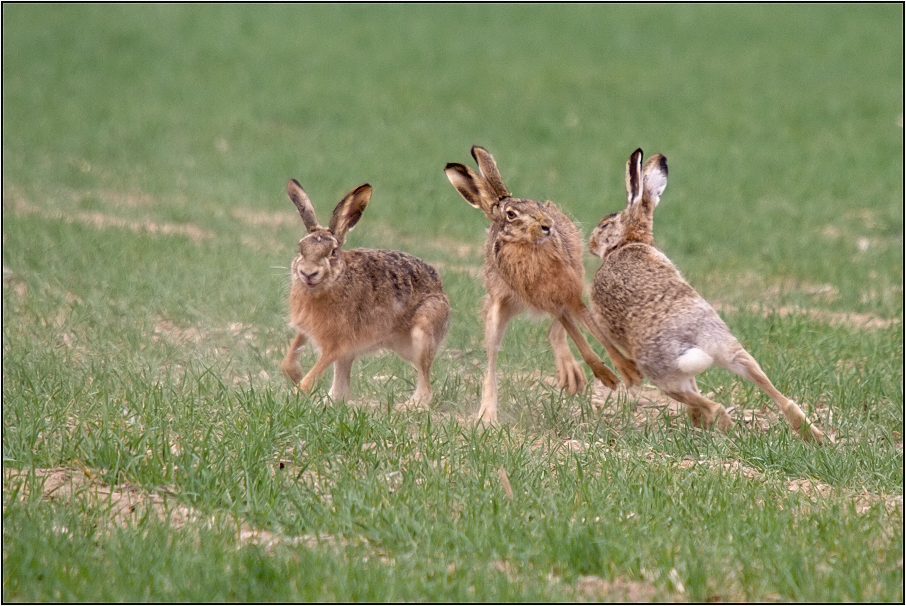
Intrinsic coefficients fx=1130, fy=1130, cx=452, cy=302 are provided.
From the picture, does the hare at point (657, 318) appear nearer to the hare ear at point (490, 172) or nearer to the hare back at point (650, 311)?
the hare back at point (650, 311)

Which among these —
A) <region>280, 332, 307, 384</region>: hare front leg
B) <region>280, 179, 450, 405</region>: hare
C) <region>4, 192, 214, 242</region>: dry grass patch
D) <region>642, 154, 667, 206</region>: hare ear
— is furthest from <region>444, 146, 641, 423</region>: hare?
<region>4, 192, 214, 242</region>: dry grass patch

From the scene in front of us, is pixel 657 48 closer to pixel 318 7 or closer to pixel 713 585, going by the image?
pixel 318 7

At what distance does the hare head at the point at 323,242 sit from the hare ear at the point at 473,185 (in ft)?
1.57

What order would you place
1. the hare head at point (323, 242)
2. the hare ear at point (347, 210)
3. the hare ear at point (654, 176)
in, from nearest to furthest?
the hare head at point (323, 242) → the hare ear at point (347, 210) → the hare ear at point (654, 176)

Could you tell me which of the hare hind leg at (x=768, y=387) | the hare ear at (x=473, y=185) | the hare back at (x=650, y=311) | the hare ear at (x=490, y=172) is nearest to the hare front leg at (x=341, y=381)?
the hare ear at (x=473, y=185)

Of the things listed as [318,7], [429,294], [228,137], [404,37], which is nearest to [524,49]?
[404,37]

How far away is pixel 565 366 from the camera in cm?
648

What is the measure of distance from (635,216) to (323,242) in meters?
1.79

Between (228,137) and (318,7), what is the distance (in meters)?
10.9

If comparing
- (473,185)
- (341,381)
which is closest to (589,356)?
(473,185)

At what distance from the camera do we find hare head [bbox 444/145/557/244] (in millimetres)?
6043

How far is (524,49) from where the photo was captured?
22.7 m

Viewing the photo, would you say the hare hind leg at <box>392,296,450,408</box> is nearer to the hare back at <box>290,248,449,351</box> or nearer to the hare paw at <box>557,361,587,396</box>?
the hare back at <box>290,248,449,351</box>

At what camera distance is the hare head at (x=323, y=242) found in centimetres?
597
